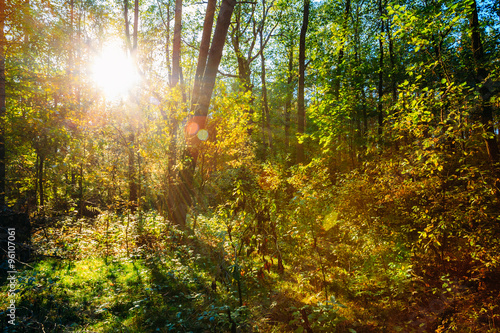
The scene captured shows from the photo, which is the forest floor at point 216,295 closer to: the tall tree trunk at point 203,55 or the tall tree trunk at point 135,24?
the tall tree trunk at point 203,55

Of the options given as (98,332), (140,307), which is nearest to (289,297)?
(140,307)

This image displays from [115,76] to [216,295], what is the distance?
11.3 m

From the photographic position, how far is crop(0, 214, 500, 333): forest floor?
334cm

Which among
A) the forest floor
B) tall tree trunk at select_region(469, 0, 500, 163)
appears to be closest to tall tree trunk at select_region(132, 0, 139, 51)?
the forest floor

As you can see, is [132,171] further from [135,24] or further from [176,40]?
[135,24]

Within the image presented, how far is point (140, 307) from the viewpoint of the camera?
13.3ft

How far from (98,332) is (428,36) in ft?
23.2

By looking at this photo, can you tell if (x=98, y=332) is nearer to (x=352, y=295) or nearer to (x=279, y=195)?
(x=352, y=295)

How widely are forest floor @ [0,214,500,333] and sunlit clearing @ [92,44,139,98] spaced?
6.85 meters

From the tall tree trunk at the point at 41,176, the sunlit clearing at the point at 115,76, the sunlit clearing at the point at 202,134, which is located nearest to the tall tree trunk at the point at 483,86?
the sunlit clearing at the point at 202,134

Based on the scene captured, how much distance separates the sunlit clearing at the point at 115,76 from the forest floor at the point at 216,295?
6851 mm

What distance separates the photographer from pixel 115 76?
11.6 meters

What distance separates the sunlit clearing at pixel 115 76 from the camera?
35.9 ft

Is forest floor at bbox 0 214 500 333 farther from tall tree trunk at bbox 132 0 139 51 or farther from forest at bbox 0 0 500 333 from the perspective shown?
tall tree trunk at bbox 132 0 139 51
